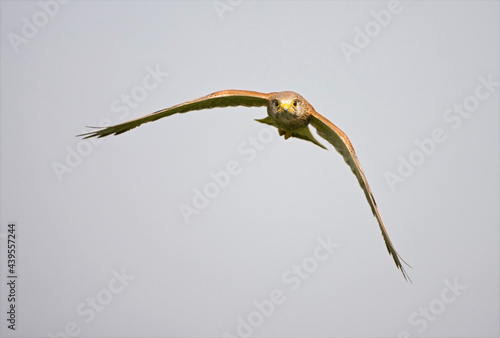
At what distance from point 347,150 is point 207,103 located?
2.63 metres

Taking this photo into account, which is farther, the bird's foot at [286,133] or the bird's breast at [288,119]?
the bird's foot at [286,133]

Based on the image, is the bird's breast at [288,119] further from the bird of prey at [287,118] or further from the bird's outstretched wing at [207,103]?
the bird's outstretched wing at [207,103]

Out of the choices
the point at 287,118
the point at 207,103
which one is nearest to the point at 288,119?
the point at 287,118

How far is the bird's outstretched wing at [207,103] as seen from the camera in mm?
11820

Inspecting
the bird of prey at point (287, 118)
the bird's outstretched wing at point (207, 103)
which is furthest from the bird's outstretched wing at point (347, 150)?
the bird's outstretched wing at point (207, 103)

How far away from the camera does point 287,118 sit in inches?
448

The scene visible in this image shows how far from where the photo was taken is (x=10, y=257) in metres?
17.7

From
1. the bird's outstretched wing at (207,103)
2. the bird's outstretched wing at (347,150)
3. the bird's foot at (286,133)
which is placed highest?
the bird's outstretched wing at (207,103)

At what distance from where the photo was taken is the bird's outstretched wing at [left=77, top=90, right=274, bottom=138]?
38.8ft

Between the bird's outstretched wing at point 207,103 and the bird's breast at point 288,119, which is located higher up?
the bird's outstretched wing at point 207,103

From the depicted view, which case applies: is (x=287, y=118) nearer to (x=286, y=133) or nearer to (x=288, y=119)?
(x=288, y=119)

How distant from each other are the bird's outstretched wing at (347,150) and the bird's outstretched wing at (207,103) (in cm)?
103

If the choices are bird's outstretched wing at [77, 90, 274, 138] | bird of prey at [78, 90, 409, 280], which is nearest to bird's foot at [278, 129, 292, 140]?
bird of prey at [78, 90, 409, 280]

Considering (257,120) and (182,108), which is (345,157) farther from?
(182,108)
